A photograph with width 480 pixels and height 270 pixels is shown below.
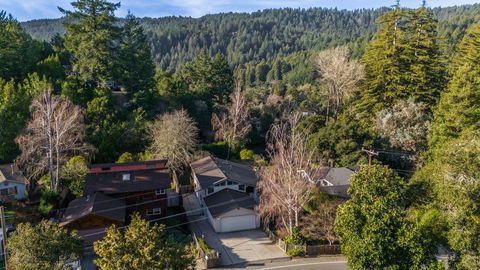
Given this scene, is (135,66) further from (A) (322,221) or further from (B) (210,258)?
(A) (322,221)

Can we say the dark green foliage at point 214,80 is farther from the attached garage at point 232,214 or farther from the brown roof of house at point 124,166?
the attached garage at point 232,214

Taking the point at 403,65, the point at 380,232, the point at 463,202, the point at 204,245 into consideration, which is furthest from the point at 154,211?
the point at 403,65

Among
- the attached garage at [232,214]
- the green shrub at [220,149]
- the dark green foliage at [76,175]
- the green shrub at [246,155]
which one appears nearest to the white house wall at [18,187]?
the dark green foliage at [76,175]

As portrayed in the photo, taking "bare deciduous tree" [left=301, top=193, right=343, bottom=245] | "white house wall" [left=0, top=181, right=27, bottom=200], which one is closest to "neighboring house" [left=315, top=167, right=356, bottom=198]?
"bare deciduous tree" [left=301, top=193, right=343, bottom=245]

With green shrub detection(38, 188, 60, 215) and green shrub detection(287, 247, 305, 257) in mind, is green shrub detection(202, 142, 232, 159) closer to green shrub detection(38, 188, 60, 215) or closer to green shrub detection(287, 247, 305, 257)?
green shrub detection(38, 188, 60, 215)

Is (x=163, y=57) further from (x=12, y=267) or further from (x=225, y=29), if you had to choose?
(x=12, y=267)
